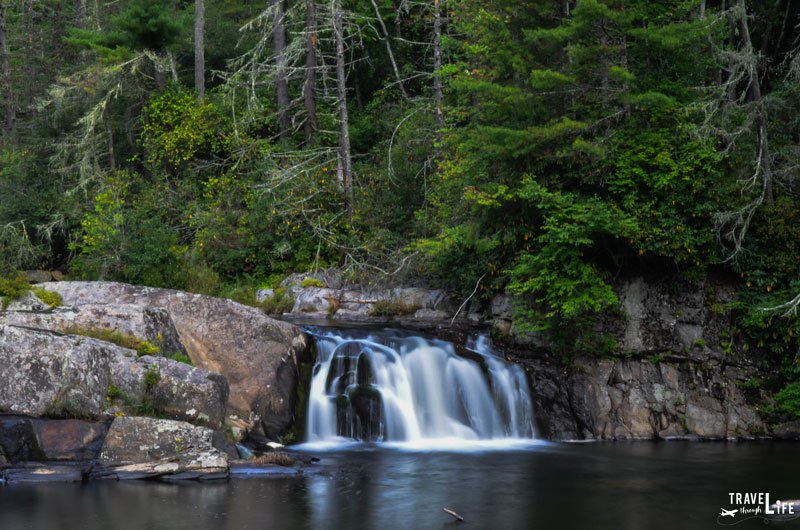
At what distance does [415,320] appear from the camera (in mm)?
18953

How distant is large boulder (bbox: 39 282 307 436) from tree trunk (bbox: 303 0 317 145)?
473 inches

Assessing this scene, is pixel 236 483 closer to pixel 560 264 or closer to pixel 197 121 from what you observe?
pixel 560 264

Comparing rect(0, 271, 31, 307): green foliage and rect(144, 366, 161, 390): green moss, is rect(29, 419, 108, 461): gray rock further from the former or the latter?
rect(0, 271, 31, 307): green foliage

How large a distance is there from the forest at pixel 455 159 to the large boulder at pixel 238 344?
4547 millimetres

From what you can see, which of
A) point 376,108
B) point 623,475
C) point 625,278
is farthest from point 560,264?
point 376,108

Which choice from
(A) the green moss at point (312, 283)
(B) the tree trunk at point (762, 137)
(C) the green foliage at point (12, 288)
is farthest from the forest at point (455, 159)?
(C) the green foliage at point (12, 288)

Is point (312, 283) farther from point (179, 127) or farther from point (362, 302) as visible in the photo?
point (179, 127)

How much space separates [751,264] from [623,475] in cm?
565

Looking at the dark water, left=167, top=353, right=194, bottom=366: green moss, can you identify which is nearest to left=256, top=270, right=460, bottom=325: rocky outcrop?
the dark water

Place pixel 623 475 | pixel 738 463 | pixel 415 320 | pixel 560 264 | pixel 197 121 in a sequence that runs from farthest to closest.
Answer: pixel 197 121, pixel 415 320, pixel 560 264, pixel 738 463, pixel 623 475

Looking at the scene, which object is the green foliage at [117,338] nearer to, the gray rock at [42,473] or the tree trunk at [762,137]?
the gray rock at [42,473]

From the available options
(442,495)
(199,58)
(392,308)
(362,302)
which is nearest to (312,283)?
(362,302)

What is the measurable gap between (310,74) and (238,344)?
13673 millimetres

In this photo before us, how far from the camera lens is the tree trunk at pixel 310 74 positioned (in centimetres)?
2506
